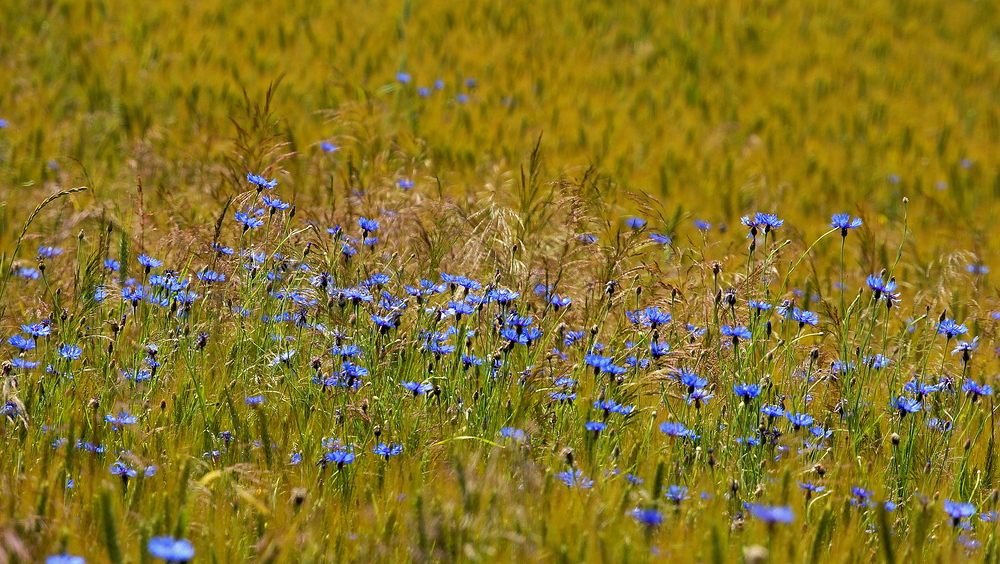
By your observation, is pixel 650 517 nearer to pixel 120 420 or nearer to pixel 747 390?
pixel 747 390

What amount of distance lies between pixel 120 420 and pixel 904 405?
189cm

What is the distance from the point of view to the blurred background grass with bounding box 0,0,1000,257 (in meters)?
4.89

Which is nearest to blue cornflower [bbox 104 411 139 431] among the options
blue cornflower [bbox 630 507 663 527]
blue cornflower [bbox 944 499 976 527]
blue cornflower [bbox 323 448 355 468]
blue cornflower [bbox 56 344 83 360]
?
blue cornflower [bbox 56 344 83 360]

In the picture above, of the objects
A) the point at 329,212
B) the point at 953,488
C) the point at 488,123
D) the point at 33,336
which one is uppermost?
the point at 488,123

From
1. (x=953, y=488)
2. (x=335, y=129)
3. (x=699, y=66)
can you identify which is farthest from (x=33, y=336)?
(x=699, y=66)

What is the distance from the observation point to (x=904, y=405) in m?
2.42

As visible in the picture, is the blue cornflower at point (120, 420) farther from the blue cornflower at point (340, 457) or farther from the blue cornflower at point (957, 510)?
the blue cornflower at point (957, 510)

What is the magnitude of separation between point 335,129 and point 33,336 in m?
2.87

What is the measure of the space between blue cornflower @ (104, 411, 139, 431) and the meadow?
0.06ft

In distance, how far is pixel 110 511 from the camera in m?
1.46

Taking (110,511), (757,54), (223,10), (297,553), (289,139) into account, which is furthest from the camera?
(757,54)

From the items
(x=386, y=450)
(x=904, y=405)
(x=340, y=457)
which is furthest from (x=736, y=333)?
(x=340, y=457)

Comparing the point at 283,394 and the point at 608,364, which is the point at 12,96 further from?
the point at 608,364

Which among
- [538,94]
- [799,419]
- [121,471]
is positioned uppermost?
[538,94]
